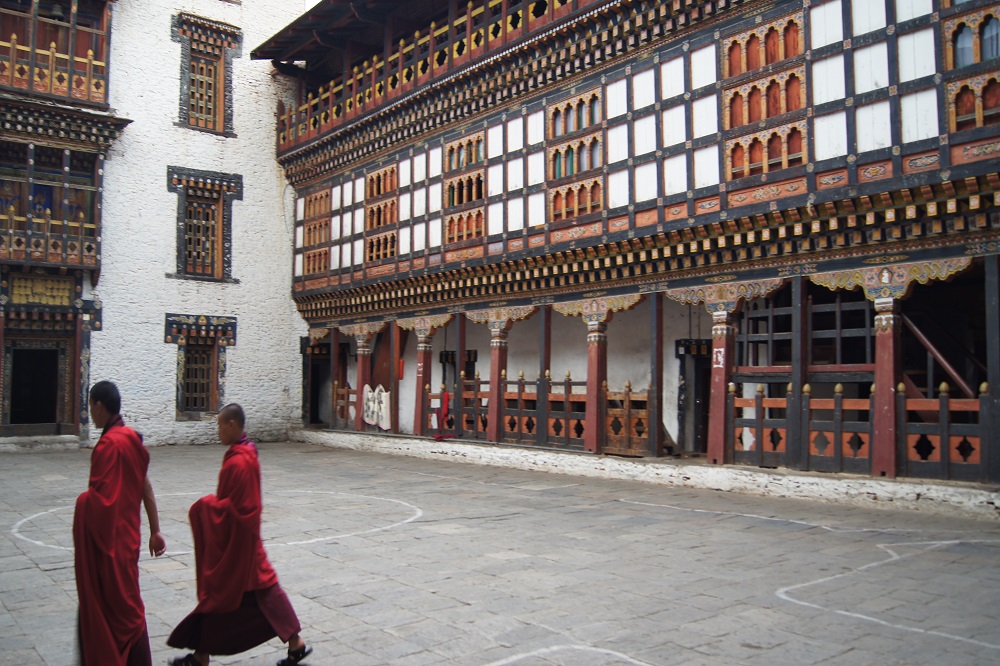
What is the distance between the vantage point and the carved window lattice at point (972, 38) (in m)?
8.84

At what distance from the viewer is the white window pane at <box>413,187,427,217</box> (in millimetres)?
17422

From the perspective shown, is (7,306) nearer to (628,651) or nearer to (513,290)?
(513,290)

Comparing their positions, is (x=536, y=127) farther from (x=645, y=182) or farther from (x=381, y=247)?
(x=381, y=247)

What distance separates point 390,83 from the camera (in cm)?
1822

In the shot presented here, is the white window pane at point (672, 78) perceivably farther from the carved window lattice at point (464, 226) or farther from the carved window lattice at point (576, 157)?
the carved window lattice at point (464, 226)

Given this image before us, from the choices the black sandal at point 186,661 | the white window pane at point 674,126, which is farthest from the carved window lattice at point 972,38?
the black sandal at point 186,661

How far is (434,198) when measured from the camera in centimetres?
1716

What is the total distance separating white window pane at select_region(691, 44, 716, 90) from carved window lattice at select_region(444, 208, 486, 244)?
17.6 feet

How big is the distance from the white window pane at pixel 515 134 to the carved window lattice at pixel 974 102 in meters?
7.61

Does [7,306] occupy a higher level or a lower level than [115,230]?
lower

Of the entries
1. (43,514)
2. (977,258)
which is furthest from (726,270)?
(43,514)

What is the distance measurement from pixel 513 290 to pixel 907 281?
24.8 ft

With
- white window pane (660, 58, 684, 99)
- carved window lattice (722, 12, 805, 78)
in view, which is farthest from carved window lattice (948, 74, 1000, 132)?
white window pane (660, 58, 684, 99)

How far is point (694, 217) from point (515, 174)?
444 cm
